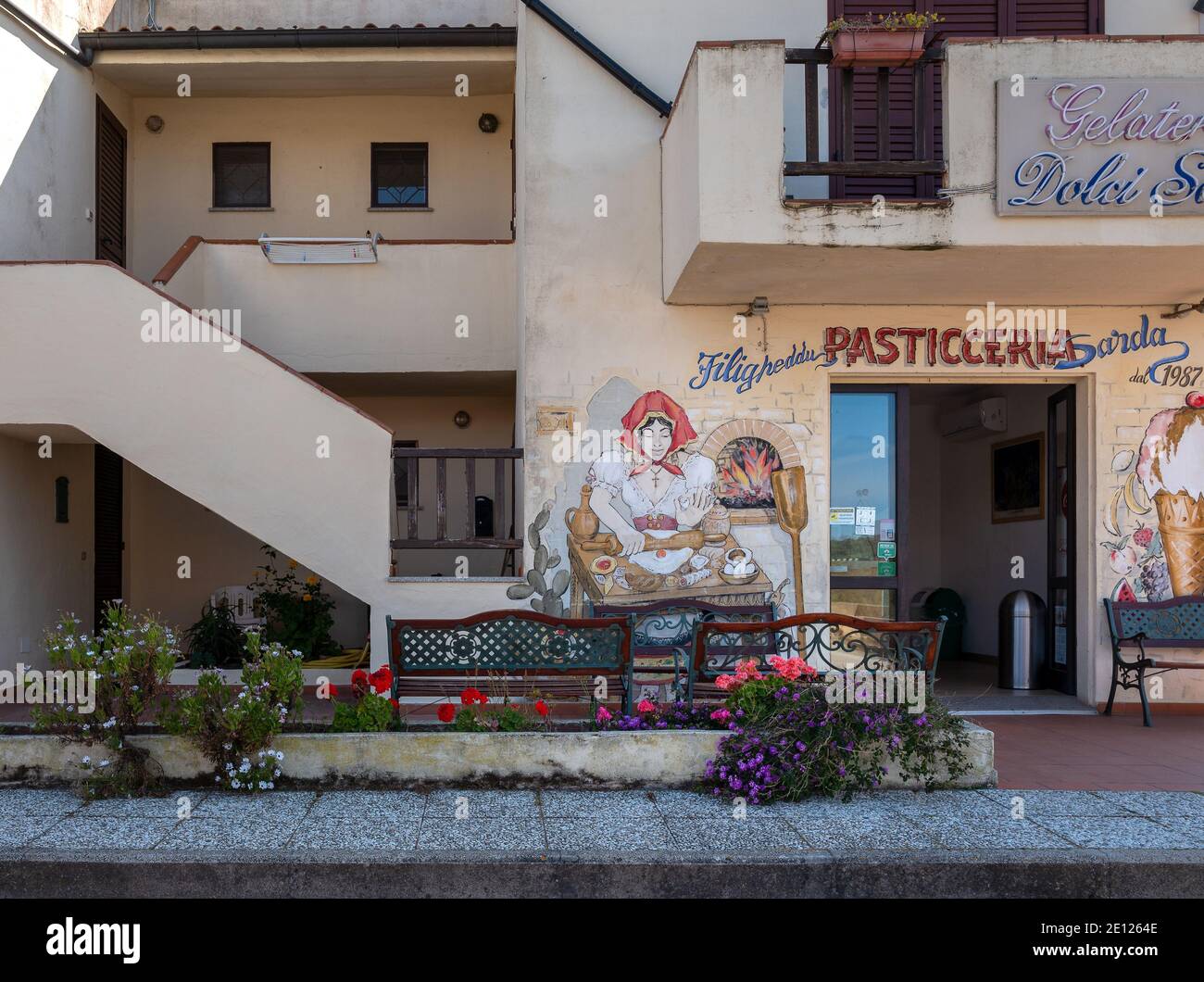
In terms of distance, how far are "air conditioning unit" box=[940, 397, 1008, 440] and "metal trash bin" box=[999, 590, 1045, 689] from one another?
251 centimetres

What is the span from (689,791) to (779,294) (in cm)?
458

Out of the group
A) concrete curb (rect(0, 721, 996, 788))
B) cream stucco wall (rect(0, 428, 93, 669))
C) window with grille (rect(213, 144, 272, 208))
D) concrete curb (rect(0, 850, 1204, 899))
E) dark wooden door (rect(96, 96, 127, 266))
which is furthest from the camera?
window with grille (rect(213, 144, 272, 208))

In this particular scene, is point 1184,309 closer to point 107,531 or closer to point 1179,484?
point 1179,484

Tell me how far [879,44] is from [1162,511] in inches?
188

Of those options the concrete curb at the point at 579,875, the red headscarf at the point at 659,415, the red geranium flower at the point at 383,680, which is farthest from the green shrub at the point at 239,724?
the red headscarf at the point at 659,415

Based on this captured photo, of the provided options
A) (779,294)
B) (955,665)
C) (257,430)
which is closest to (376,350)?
(257,430)

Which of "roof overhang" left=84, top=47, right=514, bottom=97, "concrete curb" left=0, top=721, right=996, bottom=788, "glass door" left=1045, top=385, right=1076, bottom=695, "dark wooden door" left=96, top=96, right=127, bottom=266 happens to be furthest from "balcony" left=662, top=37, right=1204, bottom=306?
"dark wooden door" left=96, top=96, right=127, bottom=266

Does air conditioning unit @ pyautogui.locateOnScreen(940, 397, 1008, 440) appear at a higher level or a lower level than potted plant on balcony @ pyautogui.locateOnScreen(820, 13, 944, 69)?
lower

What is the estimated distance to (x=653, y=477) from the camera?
9.42 meters

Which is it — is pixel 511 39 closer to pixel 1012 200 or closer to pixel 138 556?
pixel 1012 200

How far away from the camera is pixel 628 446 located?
944 centimetres

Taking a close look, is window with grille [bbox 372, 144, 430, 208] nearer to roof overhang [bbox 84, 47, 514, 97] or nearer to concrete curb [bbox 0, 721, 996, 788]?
roof overhang [bbox 84, 47, 514, 97]

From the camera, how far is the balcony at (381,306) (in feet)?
36.3

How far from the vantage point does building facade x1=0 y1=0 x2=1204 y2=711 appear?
7.84 meters
